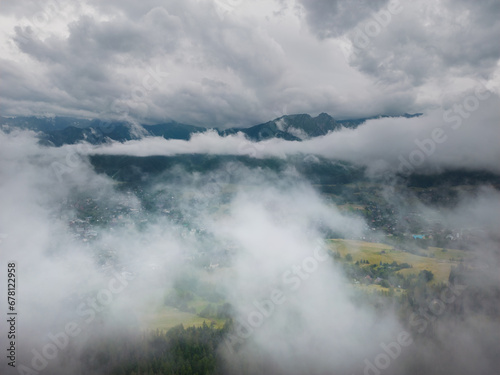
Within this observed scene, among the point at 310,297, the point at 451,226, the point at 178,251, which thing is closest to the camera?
the point at 310,297

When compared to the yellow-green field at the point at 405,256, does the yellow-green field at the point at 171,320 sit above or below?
below

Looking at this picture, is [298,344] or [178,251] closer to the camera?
[298,344]

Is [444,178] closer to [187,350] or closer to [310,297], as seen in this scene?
[310,297]

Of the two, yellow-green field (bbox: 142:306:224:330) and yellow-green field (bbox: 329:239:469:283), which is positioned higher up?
yellow-green field (bbox: 329:239:469:283)

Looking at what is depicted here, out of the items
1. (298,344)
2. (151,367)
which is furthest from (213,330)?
(298,344)

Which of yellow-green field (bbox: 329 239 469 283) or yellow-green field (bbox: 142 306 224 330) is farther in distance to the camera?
yellow-green field (bbox: 329 239 469 283)

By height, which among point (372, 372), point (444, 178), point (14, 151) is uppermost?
point (444, 178)
